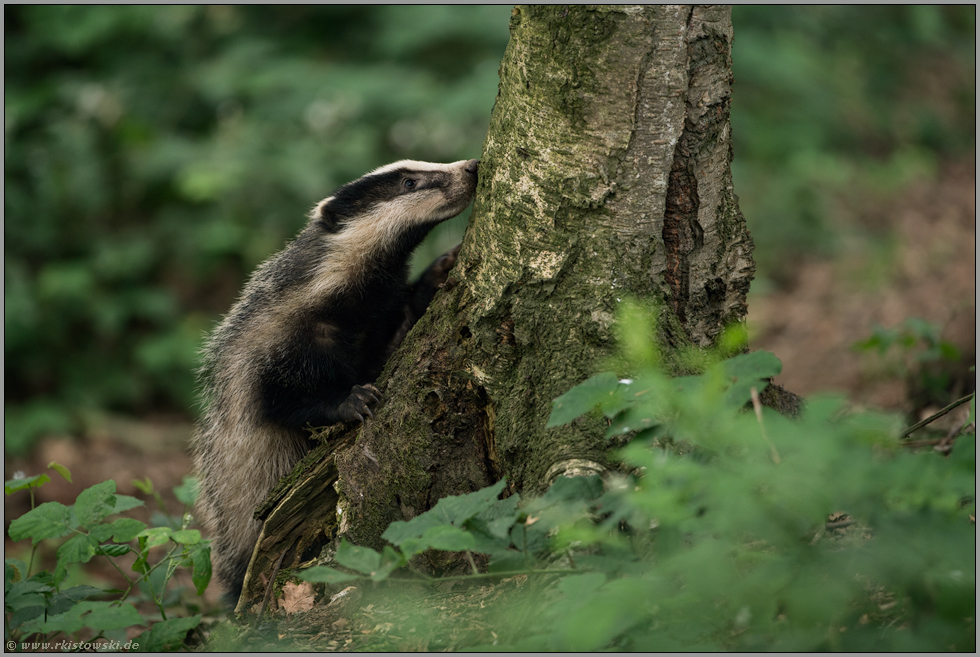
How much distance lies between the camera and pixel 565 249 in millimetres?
2805

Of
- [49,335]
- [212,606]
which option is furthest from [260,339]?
[49,335]

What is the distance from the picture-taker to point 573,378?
2.76 meters

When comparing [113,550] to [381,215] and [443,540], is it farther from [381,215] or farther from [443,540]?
[381,215]

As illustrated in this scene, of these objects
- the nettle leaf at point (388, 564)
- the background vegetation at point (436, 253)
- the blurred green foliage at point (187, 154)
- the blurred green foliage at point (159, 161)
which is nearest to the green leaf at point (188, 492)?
the background vegetation at point (436, 253)

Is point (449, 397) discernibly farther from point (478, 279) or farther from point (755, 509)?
point (755, 509)

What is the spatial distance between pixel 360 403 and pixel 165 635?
44.0 inches

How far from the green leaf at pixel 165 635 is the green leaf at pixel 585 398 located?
1616 mm

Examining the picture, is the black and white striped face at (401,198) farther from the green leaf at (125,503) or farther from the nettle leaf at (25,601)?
the nettle leaf at (25,601)

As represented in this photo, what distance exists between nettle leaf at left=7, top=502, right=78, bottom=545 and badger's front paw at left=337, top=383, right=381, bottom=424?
1.11 m

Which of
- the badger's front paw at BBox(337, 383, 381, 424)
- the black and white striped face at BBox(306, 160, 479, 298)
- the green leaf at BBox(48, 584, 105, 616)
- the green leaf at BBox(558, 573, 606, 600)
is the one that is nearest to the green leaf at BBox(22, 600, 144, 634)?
the green leaf at BBox(48, 584, 105, 616)

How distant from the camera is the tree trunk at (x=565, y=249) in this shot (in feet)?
8.95

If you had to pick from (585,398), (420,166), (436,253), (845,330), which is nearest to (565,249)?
(585,398)

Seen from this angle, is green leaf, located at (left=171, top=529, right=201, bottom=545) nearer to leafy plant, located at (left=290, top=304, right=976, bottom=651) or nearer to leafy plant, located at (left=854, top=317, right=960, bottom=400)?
leafy plant, located at (left=290, top=304, right=976, bottom=651)

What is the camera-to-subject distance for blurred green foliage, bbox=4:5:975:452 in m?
7.41
